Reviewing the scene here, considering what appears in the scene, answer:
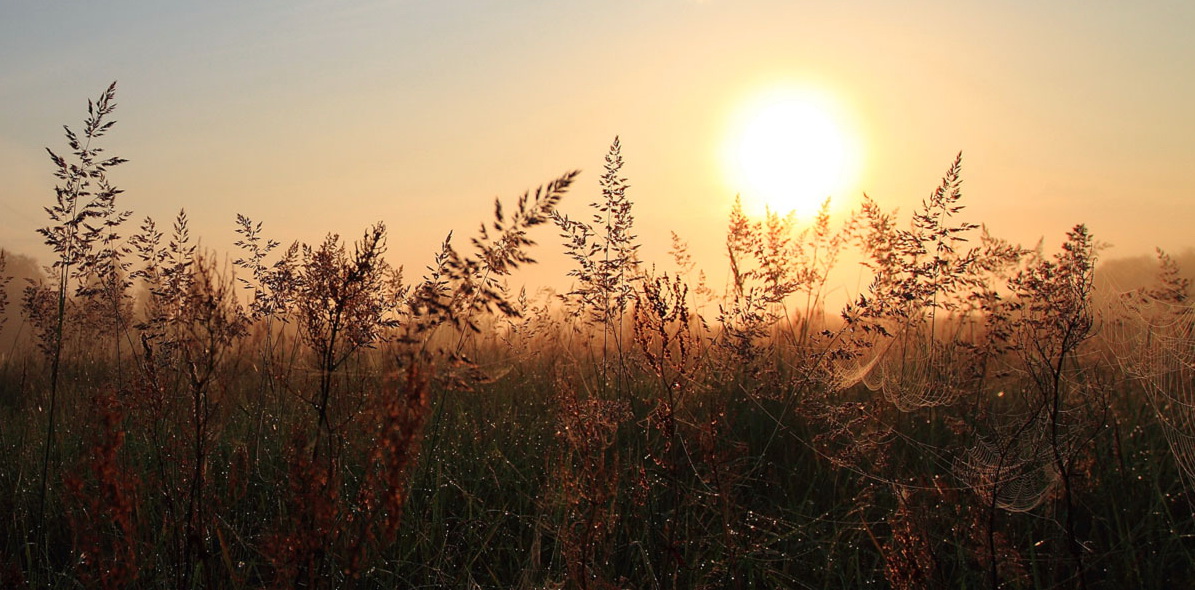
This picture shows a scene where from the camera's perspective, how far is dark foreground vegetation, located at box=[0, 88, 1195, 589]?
2.05 meters

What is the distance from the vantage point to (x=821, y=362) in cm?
414

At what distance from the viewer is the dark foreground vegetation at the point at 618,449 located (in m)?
2.05

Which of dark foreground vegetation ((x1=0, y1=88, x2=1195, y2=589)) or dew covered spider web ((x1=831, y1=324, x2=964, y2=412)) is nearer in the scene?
dark foreground vegetation ((x1=0, y1=88, x2=1195, y2=589))

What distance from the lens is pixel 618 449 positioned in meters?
3.44

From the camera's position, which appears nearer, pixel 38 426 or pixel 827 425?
pixel 827 425

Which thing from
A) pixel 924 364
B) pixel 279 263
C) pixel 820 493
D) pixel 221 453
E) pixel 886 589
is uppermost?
pixel 279 263

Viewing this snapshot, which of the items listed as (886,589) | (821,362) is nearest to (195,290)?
(886,589)

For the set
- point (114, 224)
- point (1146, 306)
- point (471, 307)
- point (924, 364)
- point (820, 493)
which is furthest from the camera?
point (924, 364)

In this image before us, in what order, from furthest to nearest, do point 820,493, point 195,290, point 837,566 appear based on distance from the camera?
1. point 820,493
2. point 837,566
3. point 195,290

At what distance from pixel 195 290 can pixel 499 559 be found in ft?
5.15

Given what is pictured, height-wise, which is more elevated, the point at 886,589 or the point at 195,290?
the point at 195,290

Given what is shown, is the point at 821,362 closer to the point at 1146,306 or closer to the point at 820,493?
the point at 820,493

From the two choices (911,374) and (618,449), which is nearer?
(618,449)

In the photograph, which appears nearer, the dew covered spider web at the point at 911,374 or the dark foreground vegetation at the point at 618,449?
the dark foreground vegetation at the point at 618,449
